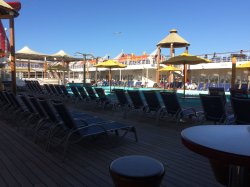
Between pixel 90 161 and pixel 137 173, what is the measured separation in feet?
5.90

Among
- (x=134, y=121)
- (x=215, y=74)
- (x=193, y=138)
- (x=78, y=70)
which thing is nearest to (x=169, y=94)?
(x=134, y=121)

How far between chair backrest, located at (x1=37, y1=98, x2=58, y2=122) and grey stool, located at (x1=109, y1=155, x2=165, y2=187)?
91.1 inches

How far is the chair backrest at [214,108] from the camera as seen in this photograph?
4301 mm

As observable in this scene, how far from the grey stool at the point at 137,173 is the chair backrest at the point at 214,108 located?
2.96 m

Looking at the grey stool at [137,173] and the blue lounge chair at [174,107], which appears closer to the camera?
the grey stool at [137,173]

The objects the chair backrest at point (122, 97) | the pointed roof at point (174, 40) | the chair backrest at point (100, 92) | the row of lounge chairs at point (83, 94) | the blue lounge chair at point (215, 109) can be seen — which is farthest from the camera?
the pointed roof at point (174, 40)

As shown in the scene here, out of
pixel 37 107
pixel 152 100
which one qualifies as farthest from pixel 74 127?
pixel 152 100

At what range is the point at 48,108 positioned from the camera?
379 centimetres

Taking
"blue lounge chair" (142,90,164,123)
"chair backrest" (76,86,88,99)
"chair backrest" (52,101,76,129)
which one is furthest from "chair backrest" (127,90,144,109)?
"chair backrest" (52,101,76,129)

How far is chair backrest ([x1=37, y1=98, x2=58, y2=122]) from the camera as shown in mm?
3754

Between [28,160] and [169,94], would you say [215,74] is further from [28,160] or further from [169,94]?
[28,160]

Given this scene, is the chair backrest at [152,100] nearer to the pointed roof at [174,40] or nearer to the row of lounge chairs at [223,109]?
the row of lounge chairs at [223,109]

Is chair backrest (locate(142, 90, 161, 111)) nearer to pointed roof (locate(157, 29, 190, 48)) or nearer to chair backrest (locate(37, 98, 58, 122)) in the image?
chair backrest (locate(37, 98, 58, 122))

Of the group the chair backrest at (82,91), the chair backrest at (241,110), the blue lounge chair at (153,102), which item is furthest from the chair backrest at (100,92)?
the chair backrest at (241,110)
